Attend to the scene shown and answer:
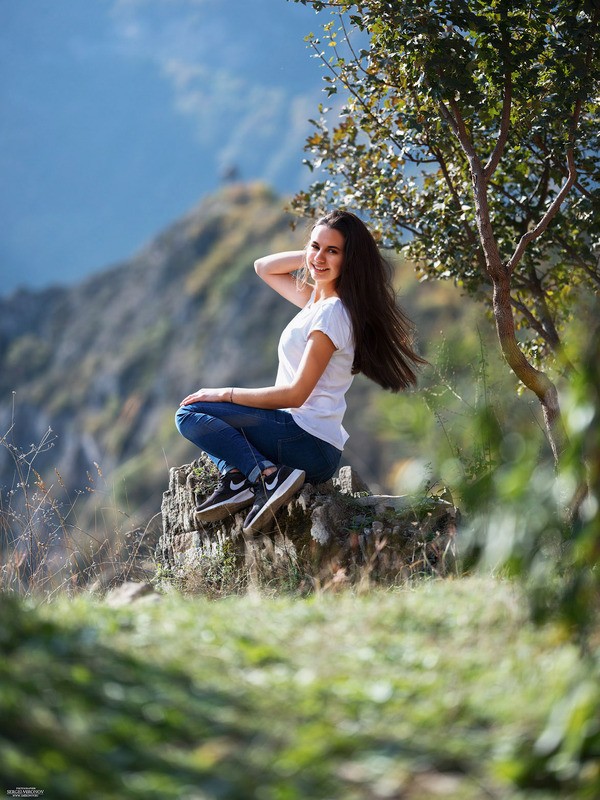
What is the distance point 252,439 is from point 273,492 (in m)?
0.30

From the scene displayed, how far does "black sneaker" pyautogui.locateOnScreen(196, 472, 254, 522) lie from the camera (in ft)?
16.7

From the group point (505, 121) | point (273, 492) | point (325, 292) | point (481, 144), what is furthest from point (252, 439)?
point (481, 144)

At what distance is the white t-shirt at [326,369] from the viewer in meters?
4.95

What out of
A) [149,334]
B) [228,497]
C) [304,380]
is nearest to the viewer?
[304,380]

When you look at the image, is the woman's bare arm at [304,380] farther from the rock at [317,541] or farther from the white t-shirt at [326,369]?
the rock at [317,541]

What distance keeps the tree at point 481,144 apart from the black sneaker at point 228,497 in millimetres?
1542

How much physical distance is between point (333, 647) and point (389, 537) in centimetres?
234

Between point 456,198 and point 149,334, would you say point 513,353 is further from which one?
point 149,334

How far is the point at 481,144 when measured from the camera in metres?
6.15

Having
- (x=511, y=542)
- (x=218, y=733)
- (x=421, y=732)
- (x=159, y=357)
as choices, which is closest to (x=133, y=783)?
(x=218, y=733)

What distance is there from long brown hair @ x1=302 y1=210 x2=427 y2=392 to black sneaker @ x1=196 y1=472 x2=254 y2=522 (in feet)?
2.81

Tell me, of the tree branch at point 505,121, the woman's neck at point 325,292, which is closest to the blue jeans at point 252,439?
the woman's neck at point 325,292

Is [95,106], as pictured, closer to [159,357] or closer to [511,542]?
[159,357]

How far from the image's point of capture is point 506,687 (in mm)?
2457
